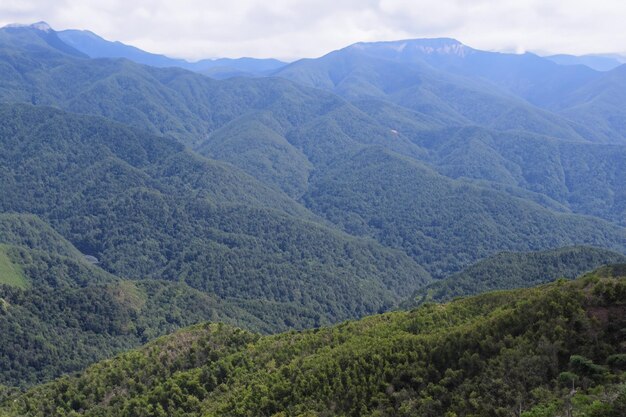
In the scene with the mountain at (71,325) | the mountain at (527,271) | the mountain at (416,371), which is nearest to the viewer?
the mountain at (416,371)

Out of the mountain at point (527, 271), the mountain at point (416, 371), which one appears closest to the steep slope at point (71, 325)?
the mountain at point (416, 371)

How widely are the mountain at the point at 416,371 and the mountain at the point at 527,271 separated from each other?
112m

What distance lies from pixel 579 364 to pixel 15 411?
8016 cm

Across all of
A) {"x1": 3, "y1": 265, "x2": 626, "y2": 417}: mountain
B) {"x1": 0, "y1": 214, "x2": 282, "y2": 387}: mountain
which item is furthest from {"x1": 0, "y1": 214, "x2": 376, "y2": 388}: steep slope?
{"x1": 3, "y1": 265, "x2": 626, "y2": 417}: mountain

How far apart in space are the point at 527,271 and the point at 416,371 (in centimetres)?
15028

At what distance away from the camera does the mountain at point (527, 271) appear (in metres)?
183

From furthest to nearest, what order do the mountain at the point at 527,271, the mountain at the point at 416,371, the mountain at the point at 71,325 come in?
the mountain at the point at 527,271, the mountain at the point at 71,325, the mountain at the point at 416,371

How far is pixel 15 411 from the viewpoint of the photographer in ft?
275

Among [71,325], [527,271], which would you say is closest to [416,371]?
[71,325]

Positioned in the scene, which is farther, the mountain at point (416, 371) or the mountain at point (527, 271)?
the mountain at point (527, 271)

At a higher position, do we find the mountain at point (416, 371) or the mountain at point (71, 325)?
the mountain at point (416, 371)

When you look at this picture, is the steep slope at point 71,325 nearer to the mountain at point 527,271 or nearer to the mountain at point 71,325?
the mountain at point 71,325

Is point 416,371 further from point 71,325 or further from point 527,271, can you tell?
point 527,271

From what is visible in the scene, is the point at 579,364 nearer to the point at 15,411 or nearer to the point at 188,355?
the point at 188,355
